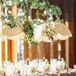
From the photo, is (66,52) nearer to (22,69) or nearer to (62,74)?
(62,74)

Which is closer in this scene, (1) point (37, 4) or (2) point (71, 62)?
(1) point (37, 4)

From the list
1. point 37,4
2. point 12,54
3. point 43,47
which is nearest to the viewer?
point 37,4

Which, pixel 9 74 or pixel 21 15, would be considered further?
pixel 9 74

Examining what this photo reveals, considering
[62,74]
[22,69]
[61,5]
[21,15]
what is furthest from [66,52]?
[21,15]

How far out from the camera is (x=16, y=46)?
767 cm

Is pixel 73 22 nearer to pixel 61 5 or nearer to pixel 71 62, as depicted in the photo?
pixel 61 5

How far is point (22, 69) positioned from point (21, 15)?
3.21 m

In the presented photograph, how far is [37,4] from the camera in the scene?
237cm

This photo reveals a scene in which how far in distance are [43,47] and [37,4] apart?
19.2ft

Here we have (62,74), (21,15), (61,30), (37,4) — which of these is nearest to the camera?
(37,4)

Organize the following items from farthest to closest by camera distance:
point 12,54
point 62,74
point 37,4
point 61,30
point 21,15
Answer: point 12,54 → point 62,74 → point 61,30 → point 21,15 → point 37,4

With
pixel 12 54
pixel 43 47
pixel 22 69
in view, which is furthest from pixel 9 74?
pixel 43 47

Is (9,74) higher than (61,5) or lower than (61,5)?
lower

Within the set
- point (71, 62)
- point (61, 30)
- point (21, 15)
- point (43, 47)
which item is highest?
point (21, 15)
